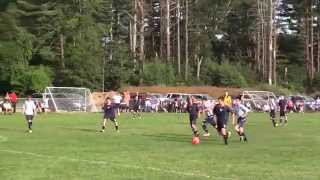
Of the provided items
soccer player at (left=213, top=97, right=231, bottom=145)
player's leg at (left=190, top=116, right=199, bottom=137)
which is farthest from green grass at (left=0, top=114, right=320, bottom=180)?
player's leg at (left=190, top=116, right=199, bottom=137)

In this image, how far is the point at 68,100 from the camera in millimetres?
59781

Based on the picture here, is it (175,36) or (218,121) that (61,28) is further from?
(218,121)

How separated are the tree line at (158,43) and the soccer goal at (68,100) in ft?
26.3

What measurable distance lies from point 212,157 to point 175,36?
78679mm

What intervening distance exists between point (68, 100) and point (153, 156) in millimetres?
39682

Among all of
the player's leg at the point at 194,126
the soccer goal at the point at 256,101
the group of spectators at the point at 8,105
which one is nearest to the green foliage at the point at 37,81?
the group of spectators at the point at 8,105

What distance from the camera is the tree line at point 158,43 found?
248 feet

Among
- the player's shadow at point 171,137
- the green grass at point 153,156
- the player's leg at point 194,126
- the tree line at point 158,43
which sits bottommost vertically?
the player's shadow at point 171,137

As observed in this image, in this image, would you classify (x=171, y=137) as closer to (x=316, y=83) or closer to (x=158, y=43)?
(x=316, y=83)

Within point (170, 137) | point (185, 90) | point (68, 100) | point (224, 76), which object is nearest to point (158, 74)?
point (185, 90)

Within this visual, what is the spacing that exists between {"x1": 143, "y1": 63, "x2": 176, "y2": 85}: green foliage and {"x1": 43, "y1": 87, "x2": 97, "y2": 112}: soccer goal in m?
17.0

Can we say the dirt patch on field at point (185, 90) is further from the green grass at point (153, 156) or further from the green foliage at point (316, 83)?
the green grass at point (153, 156)

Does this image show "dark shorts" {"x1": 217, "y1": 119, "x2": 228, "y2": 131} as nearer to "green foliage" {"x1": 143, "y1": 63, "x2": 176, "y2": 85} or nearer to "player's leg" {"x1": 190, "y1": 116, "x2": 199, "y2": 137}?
"player's leg" {"x1": 190, "y1": 116, "x2": 199, "y2": 137}

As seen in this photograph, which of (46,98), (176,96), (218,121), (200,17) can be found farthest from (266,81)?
(218,121)
